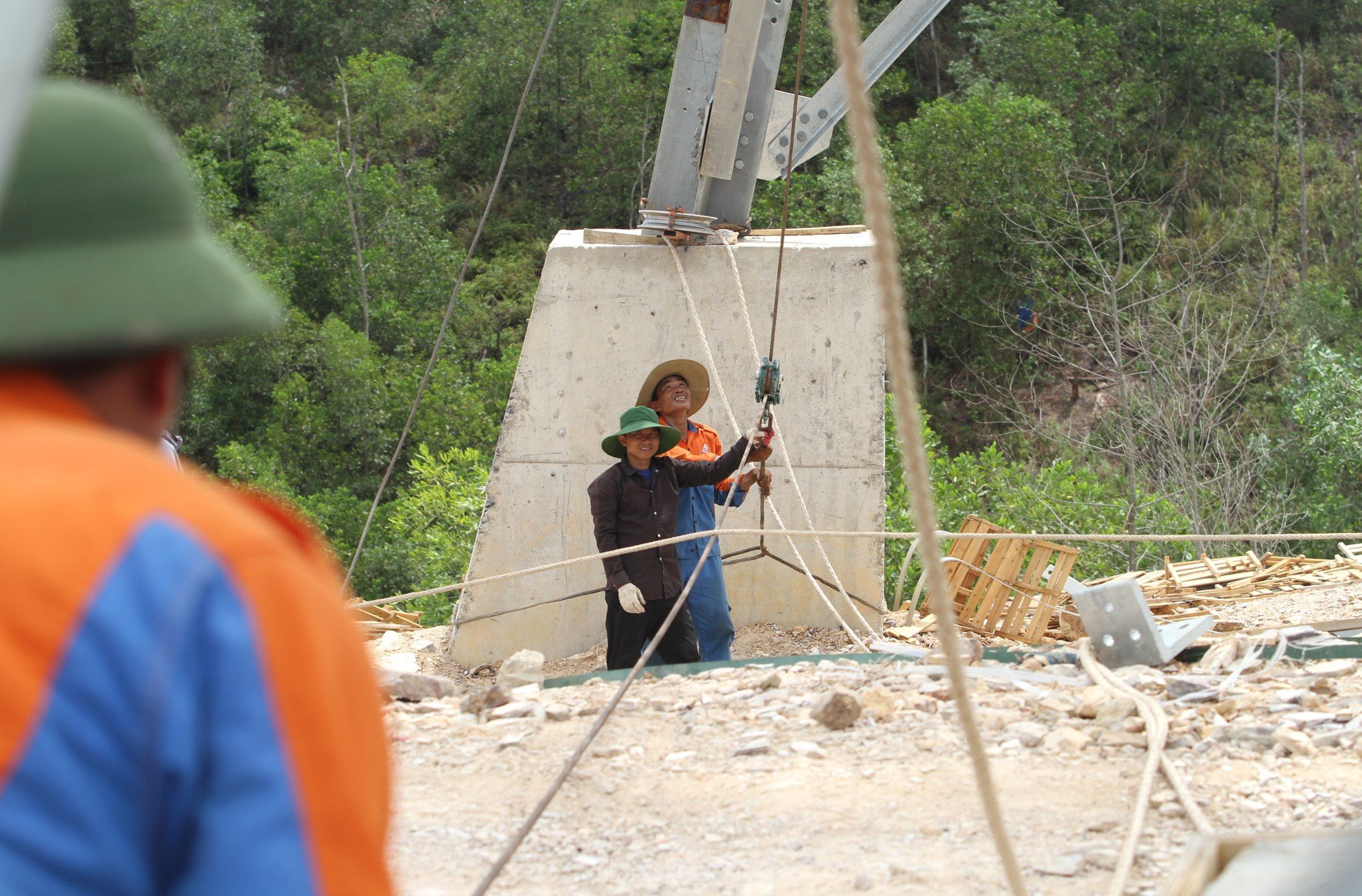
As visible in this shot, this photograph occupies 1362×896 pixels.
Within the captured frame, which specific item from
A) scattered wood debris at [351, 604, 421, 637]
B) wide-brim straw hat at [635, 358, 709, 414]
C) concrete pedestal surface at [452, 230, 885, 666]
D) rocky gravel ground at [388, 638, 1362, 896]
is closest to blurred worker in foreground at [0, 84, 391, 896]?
rocky gravel ground at [388, 638, 1362, 896]

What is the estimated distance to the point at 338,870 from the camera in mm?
897

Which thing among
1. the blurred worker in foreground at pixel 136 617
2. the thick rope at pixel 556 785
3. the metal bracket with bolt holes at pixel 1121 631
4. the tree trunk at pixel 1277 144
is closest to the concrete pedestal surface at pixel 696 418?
the thick rope at pixel 556 785

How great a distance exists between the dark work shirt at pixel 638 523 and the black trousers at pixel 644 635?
0.32 ft

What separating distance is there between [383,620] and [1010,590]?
14.4ft

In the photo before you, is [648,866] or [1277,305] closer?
[648,866]

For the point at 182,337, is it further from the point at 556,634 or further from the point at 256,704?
the point at 556,634

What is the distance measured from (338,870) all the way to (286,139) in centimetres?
2611

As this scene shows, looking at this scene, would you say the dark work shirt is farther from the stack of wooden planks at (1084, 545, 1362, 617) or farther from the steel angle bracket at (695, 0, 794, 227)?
the stack of wooden planks at (1084, 545, 1362, 617)

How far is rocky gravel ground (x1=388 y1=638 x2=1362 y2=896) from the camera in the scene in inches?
114

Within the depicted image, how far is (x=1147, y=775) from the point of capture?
310cm

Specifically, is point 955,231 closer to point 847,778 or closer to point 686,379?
point 686,379

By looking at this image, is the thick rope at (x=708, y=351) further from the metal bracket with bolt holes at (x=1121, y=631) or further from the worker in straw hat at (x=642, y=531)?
the metal bracket with bolt holes at (x=1121, y=631)

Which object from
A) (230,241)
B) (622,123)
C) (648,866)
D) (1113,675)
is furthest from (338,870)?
(622,123)

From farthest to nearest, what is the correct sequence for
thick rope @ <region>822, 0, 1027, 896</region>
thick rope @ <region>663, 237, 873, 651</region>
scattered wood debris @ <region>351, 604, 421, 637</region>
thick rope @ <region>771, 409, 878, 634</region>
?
scattered wood debris @ <region>351, 604, 421, 637</region> < thick rope @ <region>663, 237, 873, 651</region> < thick rope @ <region>771, 409, 878, 634</region> < thick rope @ <region>822, 0, 1027, 896</region>
